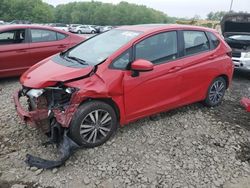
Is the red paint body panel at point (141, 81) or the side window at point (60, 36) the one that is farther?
the side window at point (60, 36)

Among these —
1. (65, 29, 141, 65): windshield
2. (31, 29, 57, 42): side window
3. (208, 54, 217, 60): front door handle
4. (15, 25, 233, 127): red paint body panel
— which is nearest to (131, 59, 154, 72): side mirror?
(15, 25, 233, 127): red paint body panel

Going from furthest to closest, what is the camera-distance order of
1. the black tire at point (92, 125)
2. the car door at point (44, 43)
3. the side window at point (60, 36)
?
the side window at point (60, 36) → the car door at point (44, 43) → the black tire at point (92, 125)

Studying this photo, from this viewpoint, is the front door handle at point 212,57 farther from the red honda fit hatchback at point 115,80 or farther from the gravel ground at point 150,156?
the gravel ground at point 150,156

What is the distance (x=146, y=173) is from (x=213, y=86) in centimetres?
261

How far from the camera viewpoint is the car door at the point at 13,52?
6.67 meters

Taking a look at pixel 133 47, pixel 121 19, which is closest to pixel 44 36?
pixel 133 47

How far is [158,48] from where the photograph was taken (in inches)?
179

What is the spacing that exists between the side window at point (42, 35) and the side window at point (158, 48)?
3.70m

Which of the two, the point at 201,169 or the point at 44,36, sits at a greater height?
the point at 44,36

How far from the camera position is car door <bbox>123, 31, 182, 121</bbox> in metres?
4.21

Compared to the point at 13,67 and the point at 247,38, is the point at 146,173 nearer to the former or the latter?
the point at 13,67

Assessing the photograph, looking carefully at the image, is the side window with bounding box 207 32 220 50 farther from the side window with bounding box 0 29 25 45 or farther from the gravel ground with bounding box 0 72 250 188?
the side window with bounding box 0 29 25 45

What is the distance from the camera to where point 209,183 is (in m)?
3.51

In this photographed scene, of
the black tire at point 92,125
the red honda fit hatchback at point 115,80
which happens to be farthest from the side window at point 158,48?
the black tire at point 92,125
